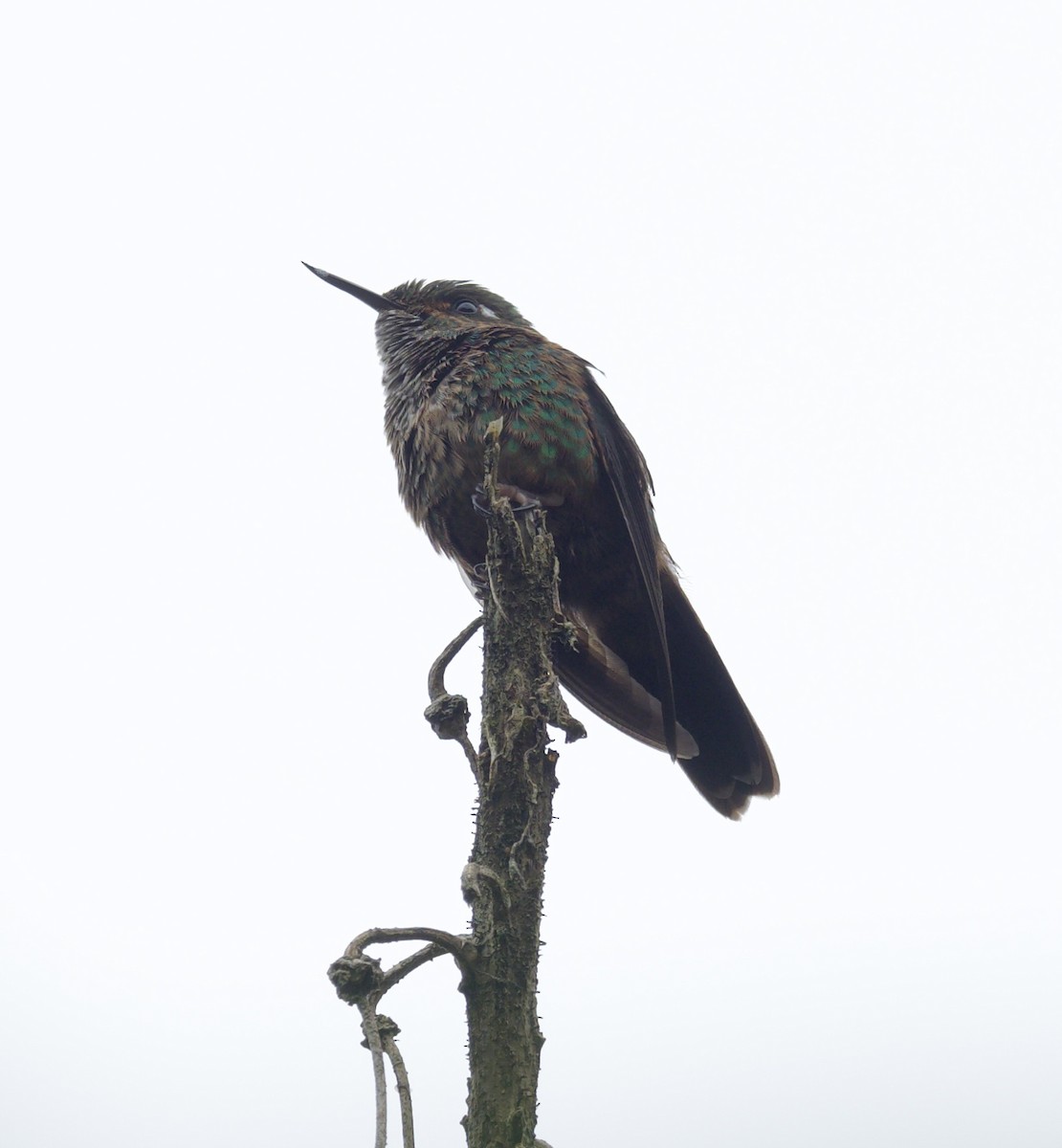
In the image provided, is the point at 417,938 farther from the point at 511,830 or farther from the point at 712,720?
the point at 712,720

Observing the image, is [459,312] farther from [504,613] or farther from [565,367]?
[504,613]

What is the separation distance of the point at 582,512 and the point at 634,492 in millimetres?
284

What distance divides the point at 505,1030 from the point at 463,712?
0.73 m

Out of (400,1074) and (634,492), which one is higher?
(634,492)

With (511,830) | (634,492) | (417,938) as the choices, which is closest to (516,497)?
(634,492)

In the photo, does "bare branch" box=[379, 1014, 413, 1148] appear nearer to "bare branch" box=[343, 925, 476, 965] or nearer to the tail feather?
"bare branch" box=[343, 925, 476, 965]

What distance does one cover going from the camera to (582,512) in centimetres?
409

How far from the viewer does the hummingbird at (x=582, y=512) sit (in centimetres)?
400

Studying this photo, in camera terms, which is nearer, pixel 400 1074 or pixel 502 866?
pixel 400 1074

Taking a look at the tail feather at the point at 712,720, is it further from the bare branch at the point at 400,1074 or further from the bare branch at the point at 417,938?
the bare branch at the point at 400,1074

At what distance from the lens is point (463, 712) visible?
2645 millimetres

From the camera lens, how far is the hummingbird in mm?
4004

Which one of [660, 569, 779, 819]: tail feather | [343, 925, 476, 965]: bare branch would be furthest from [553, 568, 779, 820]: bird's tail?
[343, 925, 476, 965]: bare branch

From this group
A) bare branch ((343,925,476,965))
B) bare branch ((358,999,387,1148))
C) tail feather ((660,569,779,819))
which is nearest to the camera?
bare branch ((358,999,387,1148))
